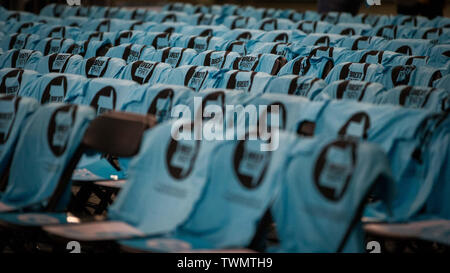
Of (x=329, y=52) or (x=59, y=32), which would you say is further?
(x=59, y=32)

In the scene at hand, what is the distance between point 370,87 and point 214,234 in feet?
8.06

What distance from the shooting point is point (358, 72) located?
245 inches

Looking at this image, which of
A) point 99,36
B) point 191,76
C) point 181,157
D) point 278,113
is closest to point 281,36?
point 99,36

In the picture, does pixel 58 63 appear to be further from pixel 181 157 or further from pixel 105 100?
pixel 181 157

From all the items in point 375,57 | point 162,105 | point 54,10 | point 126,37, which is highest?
point 162,105

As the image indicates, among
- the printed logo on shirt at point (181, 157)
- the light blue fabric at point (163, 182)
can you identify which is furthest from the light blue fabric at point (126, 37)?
the printed logo on shirt at point (181, 157)

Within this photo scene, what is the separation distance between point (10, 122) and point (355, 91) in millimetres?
2641

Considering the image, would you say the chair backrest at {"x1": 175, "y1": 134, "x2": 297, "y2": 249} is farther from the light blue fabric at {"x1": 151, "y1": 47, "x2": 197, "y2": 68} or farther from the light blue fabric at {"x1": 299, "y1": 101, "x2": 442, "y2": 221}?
the light blue fabric at {"x1": 151, "y1": 47, "x2": 197, "y2": 68}

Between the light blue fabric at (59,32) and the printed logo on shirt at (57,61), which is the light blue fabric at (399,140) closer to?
the printed logo on shirt at (57,61)

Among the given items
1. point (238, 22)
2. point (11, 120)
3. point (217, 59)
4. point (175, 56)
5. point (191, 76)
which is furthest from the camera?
point (238, 22)

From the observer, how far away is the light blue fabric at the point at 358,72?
610 cm

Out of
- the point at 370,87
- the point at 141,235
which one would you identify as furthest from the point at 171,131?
the point at 370,87

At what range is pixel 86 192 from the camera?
4137 millimetres
